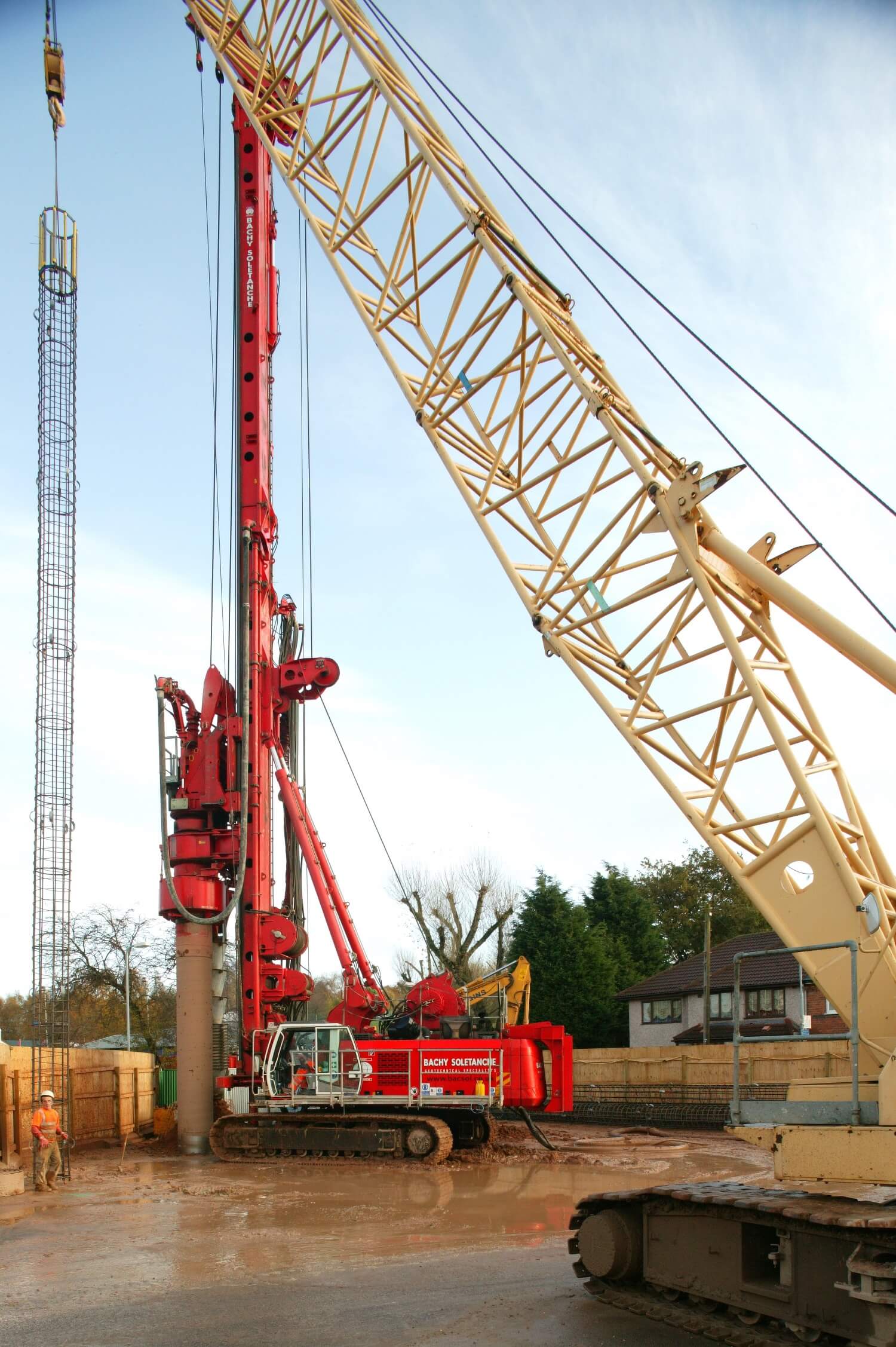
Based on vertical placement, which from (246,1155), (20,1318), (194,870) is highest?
(194,870)

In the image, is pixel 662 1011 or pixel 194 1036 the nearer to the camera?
pixel 194 1036

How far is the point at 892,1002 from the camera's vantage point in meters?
9.07

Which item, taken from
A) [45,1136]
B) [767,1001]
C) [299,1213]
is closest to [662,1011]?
[767,1001]

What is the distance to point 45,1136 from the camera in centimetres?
1672

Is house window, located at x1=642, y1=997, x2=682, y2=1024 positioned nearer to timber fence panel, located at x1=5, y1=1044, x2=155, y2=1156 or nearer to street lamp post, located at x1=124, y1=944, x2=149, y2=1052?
street lamp post, located at x1=124, y1=944, x2=149, y2=1052

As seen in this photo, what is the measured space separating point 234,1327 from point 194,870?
49.3 ft

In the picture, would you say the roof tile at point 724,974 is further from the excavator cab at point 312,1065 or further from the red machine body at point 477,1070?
the excavator cab at point 312,1065

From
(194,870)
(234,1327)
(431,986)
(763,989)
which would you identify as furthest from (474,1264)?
(763,989)

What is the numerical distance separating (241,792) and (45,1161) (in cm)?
787

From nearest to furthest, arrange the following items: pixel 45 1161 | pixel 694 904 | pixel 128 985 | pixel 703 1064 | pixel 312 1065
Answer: pixel 45 1161 < pixel 312 1065 < pixel 703 1064 < pixel 128 985 < pixel 694 904

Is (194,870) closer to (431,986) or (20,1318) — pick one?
(431,986)

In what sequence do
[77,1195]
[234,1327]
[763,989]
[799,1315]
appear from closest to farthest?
[799,1315] < [234,1327] < [77,1195] < [763,989]

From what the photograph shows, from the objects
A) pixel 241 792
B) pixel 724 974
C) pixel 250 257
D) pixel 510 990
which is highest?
pixel 250 257

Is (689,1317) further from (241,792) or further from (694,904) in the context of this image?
(694,904)
